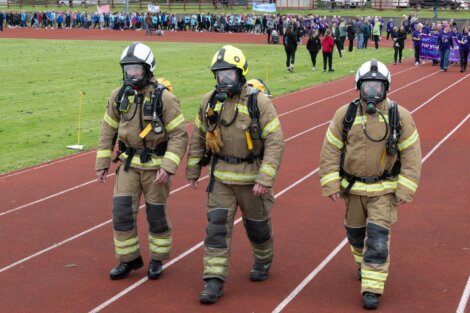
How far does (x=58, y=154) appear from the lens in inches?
564

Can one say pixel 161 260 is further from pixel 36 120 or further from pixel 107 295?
pixel 36 120

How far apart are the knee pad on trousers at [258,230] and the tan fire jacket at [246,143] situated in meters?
0.44

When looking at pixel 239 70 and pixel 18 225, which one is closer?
pixel 239 70

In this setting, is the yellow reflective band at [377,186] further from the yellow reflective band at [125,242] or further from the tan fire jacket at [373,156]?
the yellow reflective band at [125,242]

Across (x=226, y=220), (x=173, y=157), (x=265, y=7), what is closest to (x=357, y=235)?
(x=226, y=220)

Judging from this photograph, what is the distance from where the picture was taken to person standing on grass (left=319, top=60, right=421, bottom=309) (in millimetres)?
6727

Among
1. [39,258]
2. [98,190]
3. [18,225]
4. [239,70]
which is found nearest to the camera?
[239,70]

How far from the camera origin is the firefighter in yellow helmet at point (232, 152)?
698 cm

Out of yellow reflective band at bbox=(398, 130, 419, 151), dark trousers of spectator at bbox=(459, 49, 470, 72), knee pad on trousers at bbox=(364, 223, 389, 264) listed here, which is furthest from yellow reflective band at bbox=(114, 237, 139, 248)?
dark trousers of spectator at bbox=(459, 49, 470, 72)

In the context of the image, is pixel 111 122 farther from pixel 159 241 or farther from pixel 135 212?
pixel 159 241

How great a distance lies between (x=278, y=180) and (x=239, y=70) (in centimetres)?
514

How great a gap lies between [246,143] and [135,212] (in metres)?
1.32

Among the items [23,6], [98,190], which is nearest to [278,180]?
[98,190]

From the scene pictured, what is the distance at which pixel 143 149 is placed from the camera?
741cm
